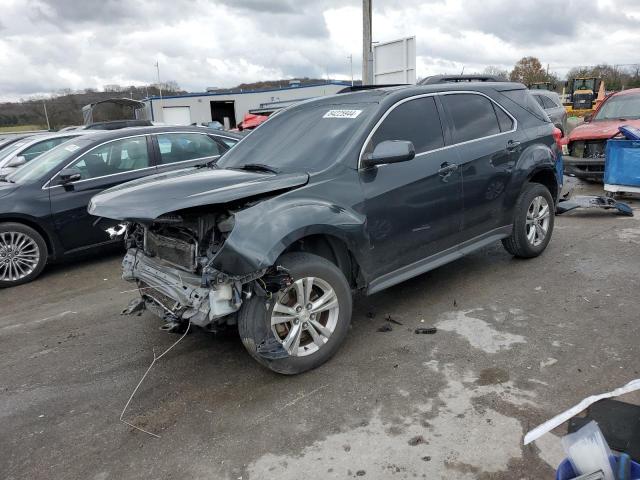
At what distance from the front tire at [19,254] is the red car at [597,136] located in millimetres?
9296

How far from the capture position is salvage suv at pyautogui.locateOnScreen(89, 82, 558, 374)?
320 cm

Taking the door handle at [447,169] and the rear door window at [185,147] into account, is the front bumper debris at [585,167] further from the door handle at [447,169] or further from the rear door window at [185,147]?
the rear door window at [185,147]

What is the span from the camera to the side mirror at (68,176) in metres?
6.26

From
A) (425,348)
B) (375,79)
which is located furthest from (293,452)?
(375,79)

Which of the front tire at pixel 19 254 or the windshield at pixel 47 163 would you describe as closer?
the front tire at pixel 19 254

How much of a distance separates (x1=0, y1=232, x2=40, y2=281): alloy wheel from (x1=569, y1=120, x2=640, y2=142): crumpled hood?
9443 millimetres

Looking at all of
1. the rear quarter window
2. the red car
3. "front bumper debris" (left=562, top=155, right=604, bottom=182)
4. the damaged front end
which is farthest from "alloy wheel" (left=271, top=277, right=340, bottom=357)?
"front bumper debris" (left=562, top=155, right=604, bottom=182)

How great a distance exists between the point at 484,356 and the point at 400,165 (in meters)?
1.59

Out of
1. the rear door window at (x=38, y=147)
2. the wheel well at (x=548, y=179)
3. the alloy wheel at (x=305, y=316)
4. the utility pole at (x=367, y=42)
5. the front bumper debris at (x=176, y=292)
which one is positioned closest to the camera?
the front bumper debris at (x=176, y=292)

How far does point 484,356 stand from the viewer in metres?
3.58

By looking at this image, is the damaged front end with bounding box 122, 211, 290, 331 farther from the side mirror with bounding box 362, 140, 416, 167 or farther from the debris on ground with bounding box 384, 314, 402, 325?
the debris on ground with bounding box 384, 314, 402, 325

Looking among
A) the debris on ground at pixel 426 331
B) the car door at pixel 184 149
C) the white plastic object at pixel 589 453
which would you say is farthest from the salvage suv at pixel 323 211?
the car door at pixel 184 149

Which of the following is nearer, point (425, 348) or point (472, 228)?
point (425, 348)

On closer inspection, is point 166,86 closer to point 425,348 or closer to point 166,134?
point 166,134
